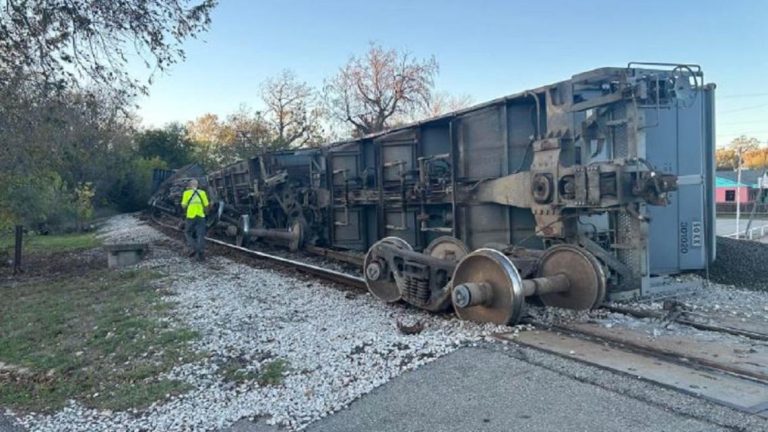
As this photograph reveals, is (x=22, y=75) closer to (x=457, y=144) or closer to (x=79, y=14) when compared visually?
(x=79, y=14)

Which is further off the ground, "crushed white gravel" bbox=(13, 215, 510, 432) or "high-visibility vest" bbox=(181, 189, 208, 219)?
"high-visibility vest" bbox=(181, 189, 208, 219)

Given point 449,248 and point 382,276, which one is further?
point 449,248

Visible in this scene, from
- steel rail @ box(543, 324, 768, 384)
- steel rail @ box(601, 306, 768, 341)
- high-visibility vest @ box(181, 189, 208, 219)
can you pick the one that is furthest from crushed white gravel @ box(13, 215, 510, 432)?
high-visibility vest @ box(181, 189, 208, 219)

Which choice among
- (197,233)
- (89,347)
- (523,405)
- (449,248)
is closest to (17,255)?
(197,233)

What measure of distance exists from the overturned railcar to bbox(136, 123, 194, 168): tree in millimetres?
43916

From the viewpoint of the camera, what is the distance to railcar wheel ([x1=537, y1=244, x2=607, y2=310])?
599 cm

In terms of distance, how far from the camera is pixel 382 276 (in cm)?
746

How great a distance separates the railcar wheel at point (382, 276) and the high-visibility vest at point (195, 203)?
23.1 ft

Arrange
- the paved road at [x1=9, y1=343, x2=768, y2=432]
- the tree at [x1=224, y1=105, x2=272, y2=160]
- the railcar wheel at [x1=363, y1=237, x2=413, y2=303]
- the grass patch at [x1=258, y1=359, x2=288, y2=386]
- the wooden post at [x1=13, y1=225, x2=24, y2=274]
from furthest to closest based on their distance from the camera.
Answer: the tree at [x1=224, y1=105, x2=272, y2=160], the wooden post at [x1=13, y1=225, x2=24, y2=274], the railcar wheel at [x1=363, y1=237, x2=413, y2=303], the grass patch at [x1=258, y1=359, x2=288, y2=386], the paved road at [x1=9, y1=343, x2=768, y2=432]

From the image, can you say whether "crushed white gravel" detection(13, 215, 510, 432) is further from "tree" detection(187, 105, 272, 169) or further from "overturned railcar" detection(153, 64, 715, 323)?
"tree" detection(187, 105, 272, 169)

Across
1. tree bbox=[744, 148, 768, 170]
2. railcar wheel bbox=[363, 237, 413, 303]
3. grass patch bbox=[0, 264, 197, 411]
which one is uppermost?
tree bbox=[744, 148, 768, 170]

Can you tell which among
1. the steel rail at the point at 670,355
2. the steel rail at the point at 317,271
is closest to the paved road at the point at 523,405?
the steel rail at the point at 670,355

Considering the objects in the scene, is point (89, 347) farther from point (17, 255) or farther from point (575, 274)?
point (17, 255)

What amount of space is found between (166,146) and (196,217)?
1688 inches
